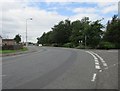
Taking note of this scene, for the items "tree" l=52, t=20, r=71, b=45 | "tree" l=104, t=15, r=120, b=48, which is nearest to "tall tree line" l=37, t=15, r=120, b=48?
"tree" l=104, t=15, r=120, b=48

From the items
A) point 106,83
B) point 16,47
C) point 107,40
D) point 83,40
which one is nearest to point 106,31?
point 107,40

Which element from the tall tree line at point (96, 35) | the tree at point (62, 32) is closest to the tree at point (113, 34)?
the tall tree line at point (96, 35)

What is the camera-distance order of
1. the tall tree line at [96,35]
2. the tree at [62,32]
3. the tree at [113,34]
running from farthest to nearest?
the tree at [62,32] < the tree at [113,34] < the tall tree line at [96,35]

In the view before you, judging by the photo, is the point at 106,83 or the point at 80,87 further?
the point at 106,83

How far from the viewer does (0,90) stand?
917 centimetres

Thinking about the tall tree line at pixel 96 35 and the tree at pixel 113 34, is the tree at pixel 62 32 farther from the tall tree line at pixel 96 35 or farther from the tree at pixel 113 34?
the tree at pixel 113 34

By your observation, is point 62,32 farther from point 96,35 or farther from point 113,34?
point 96,35

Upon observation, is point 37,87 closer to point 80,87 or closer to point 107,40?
point 80,87

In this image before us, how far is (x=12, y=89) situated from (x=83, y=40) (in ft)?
282

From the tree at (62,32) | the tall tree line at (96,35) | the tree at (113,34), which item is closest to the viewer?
the tall tree line at (96,35)

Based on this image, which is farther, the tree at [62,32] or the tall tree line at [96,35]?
the tree at [62,32]

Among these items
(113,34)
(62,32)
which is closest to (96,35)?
(113,34)

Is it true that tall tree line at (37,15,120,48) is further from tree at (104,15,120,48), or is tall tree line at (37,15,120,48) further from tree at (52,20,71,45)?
tree at (52,20,71,45)

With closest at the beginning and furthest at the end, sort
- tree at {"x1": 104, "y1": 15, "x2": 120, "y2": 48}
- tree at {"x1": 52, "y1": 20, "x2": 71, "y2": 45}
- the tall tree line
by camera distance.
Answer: the tall tree line
tree at {"x1": 104, "y1": 15, "x2": 120, "y2": 48}
tree at {"x1": 52, "y1": 20, "x2": 71, "y2": 45}
